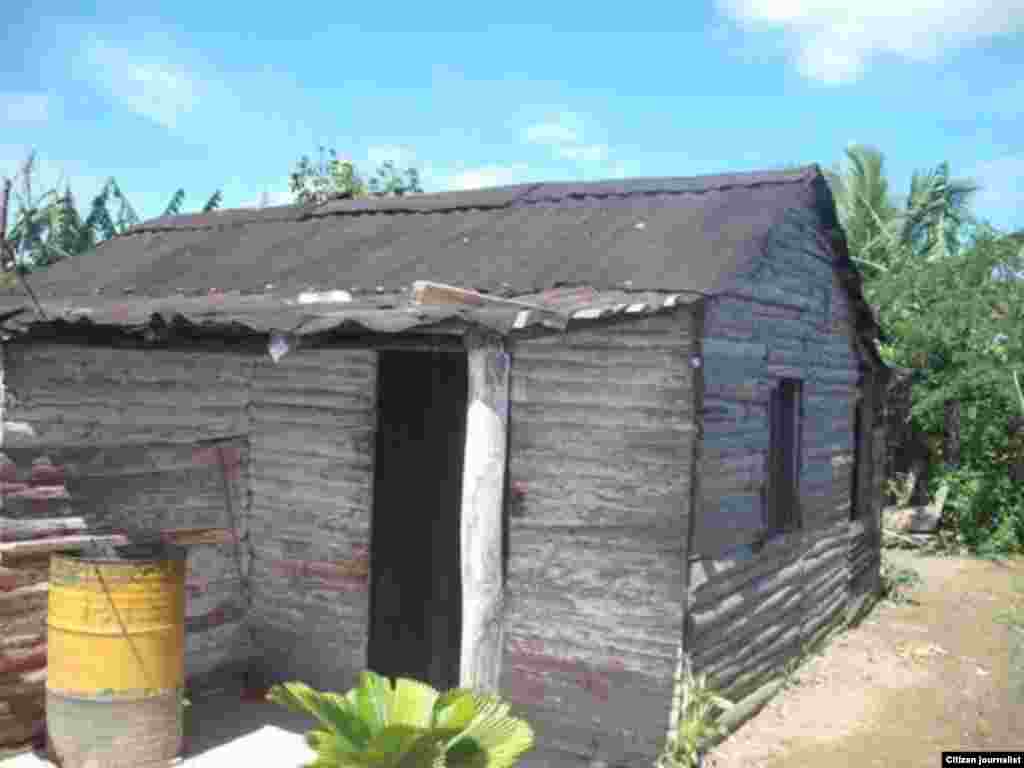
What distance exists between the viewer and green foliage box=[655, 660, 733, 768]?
18.6 feet

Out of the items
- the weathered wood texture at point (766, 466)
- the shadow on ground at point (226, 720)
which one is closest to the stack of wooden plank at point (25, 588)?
the shadow on ground at point (226, 720)

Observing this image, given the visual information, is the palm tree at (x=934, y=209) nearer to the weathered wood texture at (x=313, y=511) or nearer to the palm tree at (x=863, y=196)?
the palm tree at (x=863, y=196)

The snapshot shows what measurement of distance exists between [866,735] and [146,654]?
4.90 meters

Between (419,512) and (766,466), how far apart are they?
2.58 meters

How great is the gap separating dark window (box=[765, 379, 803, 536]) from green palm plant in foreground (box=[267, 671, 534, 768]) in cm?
410

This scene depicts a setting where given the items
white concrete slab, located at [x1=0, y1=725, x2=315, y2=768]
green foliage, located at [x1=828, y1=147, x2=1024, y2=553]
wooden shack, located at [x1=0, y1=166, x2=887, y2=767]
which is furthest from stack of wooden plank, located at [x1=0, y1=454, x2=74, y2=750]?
green foliage, located at [x1=828, y1=147, x2=1024, y2=553]

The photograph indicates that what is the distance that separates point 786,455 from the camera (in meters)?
7.82

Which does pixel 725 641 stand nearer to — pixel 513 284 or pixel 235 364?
pixel 513 284

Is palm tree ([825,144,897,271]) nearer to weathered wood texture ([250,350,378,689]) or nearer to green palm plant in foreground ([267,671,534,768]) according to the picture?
weathered wood texture ([250,350,378,689])

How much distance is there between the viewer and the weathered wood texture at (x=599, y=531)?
5750mm

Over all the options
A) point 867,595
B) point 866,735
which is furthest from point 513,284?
point 867,595

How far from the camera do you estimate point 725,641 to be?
641 cm

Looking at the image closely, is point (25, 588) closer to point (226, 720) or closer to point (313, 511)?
point (226, 720)

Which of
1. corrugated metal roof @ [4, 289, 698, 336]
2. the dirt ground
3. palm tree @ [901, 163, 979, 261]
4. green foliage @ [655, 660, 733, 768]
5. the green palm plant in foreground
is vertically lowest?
the dirt ground
